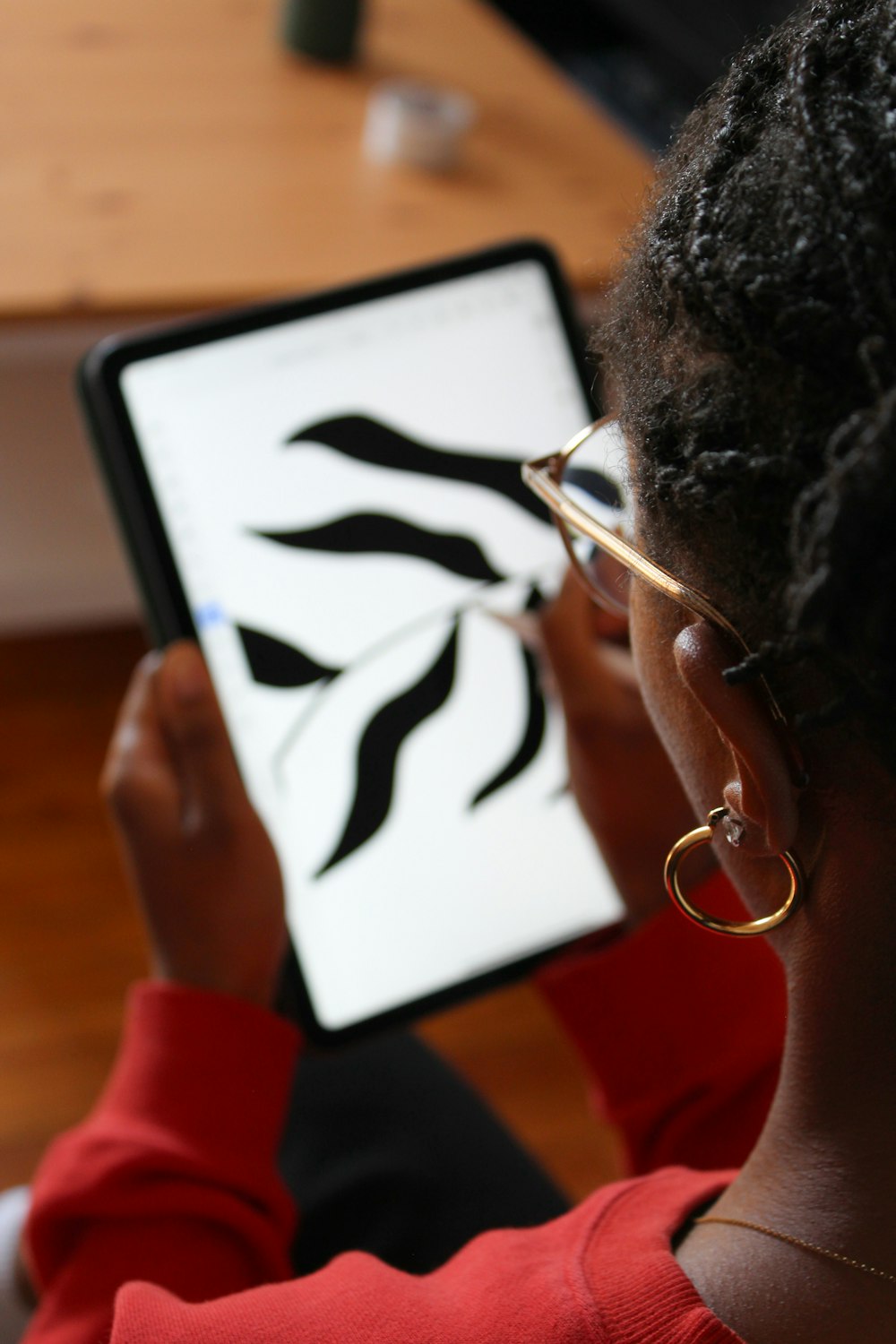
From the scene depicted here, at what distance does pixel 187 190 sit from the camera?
118 cm

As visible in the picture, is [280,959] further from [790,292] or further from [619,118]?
[619,118]

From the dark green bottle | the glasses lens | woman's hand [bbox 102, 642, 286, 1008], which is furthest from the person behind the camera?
the dark green bottle

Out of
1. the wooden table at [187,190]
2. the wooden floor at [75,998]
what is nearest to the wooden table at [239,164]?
the wooden table at [187,190]

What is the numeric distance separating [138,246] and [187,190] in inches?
4.2

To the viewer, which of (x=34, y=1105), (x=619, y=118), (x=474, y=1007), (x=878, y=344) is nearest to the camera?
(x=878, y=344)

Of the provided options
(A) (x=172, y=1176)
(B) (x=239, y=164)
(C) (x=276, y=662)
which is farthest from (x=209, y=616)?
(B) (x=239, y=164)

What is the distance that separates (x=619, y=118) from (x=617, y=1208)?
55.9 inches

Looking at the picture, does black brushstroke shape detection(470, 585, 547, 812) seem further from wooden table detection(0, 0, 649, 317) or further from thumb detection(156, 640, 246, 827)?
wooden table detection(0, 0, 649, 317)

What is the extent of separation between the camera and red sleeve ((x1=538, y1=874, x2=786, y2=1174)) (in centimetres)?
64

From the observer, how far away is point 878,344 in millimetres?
303

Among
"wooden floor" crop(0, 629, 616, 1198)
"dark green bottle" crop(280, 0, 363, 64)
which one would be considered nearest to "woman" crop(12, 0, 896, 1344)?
"wooden floor" crop(0, 629, 616, 1198)

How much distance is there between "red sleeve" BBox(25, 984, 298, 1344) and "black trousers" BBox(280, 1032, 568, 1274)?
0.21ft

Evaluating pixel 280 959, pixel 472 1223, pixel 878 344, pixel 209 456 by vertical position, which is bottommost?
pixel 472 1223

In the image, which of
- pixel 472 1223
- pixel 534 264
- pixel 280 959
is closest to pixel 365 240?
pixel 534 264
